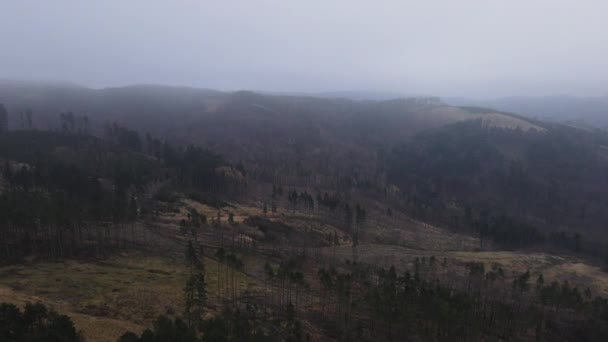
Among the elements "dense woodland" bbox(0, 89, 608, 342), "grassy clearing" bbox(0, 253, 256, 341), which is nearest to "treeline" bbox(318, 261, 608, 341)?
"dense woodland" bbox(0, 89, 608, 342)

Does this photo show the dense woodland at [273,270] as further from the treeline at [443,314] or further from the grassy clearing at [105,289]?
the grassy clearing at [105,289]

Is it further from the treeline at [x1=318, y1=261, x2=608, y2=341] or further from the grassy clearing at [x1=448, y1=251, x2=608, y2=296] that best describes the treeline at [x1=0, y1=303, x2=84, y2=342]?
the grassy clearing at [x1=448, y1=251, x2=608, y2=296]

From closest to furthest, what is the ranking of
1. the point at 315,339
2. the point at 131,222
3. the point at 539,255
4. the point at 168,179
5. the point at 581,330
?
the point at 315,339, the point at 581,330, the point at 131,222, the point at 539,255, the point at 168,179

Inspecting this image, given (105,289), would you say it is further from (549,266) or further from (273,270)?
(549,266)

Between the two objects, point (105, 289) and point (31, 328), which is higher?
point (31, 328)

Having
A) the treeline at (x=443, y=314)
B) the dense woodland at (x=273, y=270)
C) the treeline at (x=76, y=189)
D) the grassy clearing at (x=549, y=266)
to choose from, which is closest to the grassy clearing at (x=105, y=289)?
the dense woodland at (x=273, y=270)

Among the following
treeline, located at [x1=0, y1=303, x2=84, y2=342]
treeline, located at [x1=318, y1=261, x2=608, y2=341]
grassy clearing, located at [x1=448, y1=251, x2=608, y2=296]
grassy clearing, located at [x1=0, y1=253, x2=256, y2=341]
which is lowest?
grassy clearing, located at [x1=448, y1=251, x2=608, y2=296]

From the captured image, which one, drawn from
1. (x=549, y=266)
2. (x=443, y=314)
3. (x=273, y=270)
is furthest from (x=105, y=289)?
(x=549, y=266)

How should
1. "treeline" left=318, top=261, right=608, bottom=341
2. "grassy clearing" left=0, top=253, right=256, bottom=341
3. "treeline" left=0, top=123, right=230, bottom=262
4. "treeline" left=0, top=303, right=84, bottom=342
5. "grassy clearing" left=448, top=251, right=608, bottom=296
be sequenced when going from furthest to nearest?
"grassy clearing" left=448, top=251, right=608, bottom=296 < "treeline" left=0, top=123, right=230, bottom=262 < "treeline" left=318, top=261, right=608, bottom=341 < "grassy clearing" left=0, top=253, right=256, bottom=341 < "treeline" left=0, top=303, right=84, bottom=342

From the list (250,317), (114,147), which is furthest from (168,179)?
(250,317)

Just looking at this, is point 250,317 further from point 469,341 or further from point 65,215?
point 65,215

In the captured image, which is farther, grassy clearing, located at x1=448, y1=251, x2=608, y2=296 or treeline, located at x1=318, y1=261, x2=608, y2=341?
grassy clearing, located at x1=448, y1=251, x2=608, y2=296
